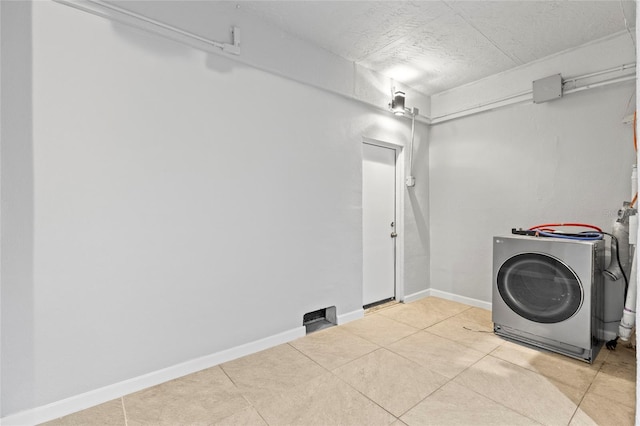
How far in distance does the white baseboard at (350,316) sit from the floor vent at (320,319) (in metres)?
0.07

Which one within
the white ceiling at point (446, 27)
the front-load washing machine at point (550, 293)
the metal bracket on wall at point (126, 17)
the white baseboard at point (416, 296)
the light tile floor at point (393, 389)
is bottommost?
the light tile floor at point (393, 389)

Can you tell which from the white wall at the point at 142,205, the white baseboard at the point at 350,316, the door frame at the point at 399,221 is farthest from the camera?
the door frame at the point at 399,221

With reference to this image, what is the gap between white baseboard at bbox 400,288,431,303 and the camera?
3.73 m

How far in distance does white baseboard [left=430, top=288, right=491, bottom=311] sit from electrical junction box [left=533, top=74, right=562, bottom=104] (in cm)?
227

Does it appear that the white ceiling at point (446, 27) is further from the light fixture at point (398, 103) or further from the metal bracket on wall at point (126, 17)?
the metal bracket on wall at point (126, 17)

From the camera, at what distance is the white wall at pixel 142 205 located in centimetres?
162

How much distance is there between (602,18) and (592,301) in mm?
2259

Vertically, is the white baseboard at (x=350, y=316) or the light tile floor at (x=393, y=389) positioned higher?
the white baseboard at (x=350, y=316)

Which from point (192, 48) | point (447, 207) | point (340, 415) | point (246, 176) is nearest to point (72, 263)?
point (246, 176)

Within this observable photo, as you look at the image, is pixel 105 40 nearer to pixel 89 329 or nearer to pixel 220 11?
pixel 220 11

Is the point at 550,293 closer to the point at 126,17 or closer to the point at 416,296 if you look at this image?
the point at 416,296

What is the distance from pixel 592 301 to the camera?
2209mm

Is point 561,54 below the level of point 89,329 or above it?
above

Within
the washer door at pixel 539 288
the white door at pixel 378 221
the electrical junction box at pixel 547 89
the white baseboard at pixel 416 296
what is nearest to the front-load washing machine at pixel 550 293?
the washer door at pixel 539 288
